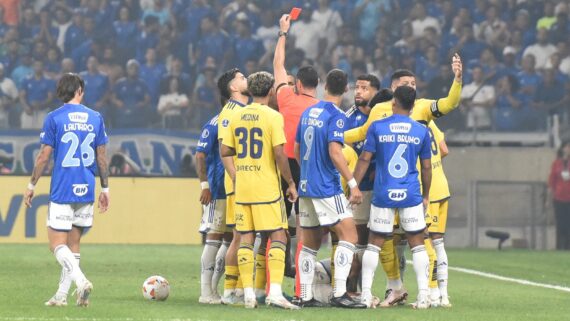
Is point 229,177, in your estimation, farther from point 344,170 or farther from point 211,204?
point 344,170

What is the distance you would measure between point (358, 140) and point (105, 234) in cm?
1275

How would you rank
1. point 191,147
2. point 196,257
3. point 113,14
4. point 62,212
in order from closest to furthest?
point 62,212 → point 196,257 → point 191,147 → point 113,14

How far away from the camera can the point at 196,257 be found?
20.3 metres

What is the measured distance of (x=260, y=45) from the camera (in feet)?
93.2

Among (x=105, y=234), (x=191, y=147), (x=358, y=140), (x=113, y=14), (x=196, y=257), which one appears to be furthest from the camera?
(x=113, y=14)

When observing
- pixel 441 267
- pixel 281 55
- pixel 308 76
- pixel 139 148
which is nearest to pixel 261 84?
pixel 308 76

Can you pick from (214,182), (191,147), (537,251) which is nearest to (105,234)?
(191,147)

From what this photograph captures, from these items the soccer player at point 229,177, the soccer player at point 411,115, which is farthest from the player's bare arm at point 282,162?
the soccer player at point 411,115

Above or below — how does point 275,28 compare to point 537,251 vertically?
above

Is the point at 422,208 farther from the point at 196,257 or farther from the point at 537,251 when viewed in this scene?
the point at 537,251

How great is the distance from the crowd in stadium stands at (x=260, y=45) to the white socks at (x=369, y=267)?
15.3 meters

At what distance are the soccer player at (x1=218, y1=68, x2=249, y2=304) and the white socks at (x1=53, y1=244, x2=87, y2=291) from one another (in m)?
1.50

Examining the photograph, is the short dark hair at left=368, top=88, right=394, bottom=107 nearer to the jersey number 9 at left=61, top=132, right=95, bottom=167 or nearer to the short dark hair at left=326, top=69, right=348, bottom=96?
the short dark hair at left=326, top=69, right=348, bottom=96

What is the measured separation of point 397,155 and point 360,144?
110 cm
